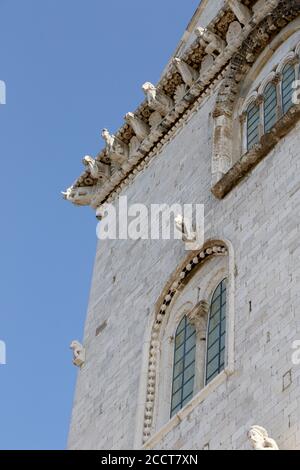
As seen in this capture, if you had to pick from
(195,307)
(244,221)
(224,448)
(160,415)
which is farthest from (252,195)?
(224,448)

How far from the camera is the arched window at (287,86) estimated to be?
66.1 ft

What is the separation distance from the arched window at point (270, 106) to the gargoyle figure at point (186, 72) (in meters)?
2.52

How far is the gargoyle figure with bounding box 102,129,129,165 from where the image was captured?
24.1 meters

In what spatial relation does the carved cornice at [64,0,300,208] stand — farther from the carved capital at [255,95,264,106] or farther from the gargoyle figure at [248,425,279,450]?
the gargoyle figure at [248,425,279,450]

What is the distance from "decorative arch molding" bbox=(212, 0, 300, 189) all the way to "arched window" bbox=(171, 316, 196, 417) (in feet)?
10.4

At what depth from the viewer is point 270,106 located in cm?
2069

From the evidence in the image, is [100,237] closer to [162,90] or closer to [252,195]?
[162,90]

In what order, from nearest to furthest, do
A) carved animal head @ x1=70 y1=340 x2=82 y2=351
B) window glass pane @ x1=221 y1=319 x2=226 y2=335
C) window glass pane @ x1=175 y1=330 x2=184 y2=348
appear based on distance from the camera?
window glass pane @ x1=221 y1=319 x2=226 y2=335 → window glass pane @ x1=175 y1=330 x2=184 y2=348 → carved animal head @ x1=70 y1=340 x2=82 y2=351

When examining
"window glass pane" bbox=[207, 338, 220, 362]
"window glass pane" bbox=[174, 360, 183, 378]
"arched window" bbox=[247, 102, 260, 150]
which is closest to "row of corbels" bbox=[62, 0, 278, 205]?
"arched window" bbox=[247, 102, 260, 150]

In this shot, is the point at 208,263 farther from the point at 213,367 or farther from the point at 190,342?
the point at 213,367

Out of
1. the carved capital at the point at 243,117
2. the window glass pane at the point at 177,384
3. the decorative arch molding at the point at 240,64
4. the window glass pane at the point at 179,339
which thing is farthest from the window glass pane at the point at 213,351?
the carved capital at the point at 243,117

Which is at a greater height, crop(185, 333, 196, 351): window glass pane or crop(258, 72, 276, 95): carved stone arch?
crop(258, 72, 276, 95): carved stone arch

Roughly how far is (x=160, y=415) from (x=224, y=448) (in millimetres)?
2284

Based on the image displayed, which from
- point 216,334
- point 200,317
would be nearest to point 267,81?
point 200,317
